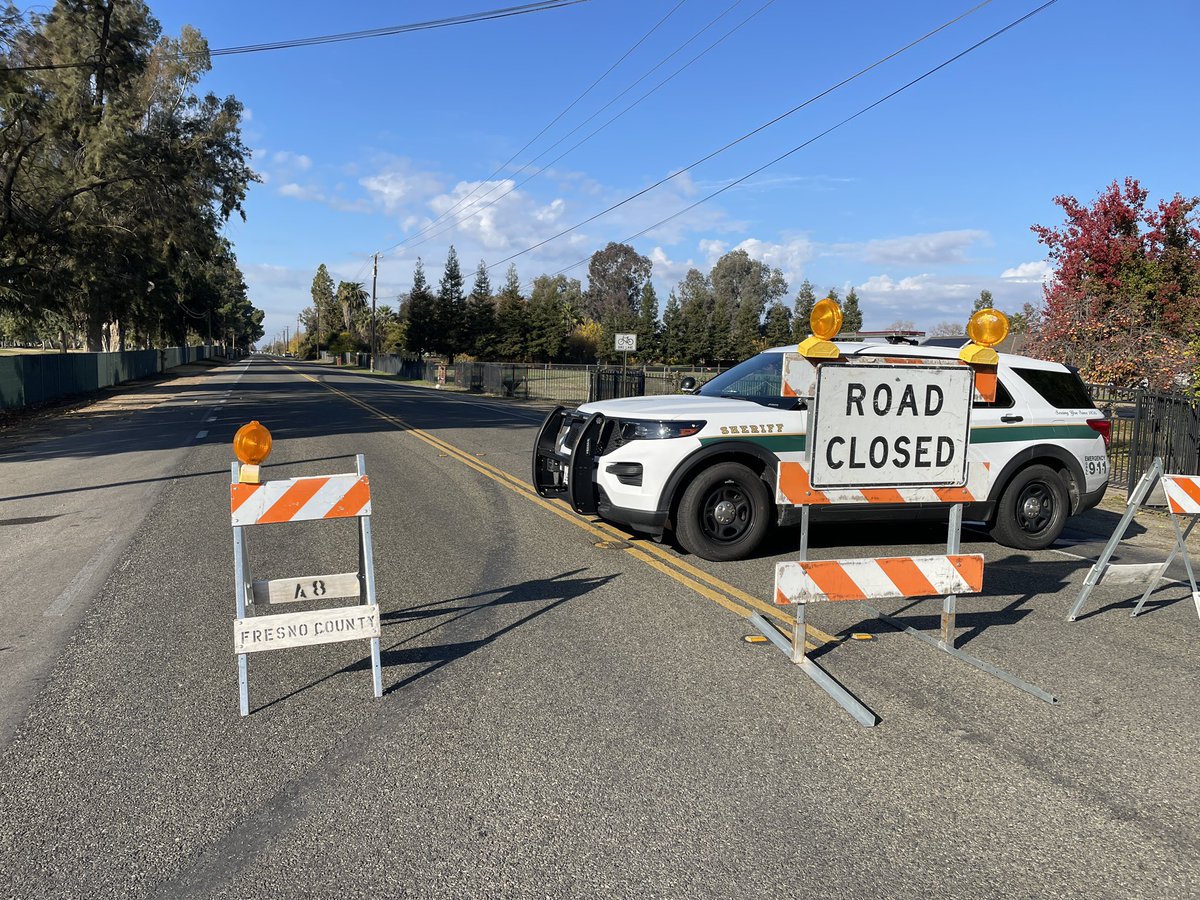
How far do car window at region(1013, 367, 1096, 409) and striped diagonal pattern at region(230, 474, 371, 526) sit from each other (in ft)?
21.5

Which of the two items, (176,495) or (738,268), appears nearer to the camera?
(176,495)

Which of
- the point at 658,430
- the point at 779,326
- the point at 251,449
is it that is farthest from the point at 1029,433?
the point at 779,326

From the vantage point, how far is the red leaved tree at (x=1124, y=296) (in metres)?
15.7

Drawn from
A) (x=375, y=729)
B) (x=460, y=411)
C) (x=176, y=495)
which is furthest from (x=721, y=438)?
(x=460, y=411)

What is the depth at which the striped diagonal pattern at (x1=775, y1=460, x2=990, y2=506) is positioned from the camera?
16.3 ft

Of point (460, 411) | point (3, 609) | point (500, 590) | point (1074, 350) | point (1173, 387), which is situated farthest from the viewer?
point (460, 411)

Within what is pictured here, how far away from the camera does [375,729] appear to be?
406 centimetres

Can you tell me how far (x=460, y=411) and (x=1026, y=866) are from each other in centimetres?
2326

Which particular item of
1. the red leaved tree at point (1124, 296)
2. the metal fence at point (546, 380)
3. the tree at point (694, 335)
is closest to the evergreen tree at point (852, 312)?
the tree at point (694, 335)

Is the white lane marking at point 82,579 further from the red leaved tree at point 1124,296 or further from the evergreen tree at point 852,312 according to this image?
the evergreen tree at point 852,312

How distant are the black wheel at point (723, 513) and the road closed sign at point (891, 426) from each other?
2142 millimetres

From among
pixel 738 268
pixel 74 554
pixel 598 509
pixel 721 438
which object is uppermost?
pixel 738 268

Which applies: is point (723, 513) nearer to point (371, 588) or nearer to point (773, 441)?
point (773, 441)

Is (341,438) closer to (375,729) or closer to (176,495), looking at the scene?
(176,495)
